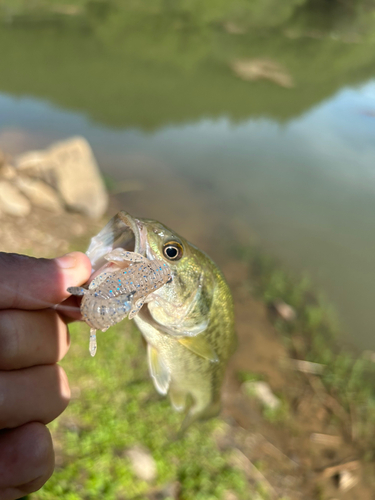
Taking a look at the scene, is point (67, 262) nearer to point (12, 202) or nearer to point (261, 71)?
point (12, 202)

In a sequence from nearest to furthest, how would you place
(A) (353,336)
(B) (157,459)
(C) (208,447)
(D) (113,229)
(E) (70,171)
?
(D) (113,229) → (B) (157,459) → (C) (208,447) → (A) (353,336) → (E) (70,171)

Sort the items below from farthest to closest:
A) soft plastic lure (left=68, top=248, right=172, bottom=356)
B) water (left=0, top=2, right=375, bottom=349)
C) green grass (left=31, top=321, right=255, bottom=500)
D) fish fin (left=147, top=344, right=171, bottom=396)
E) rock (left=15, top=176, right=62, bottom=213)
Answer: water (left=0, top=2, right=375, bottom=349), rock (left=15, top=176, right=62, bottom=213), green grass (left=31, top=321, right=255, bottom=500), fish fin (left=147, top=344, right=171, bottom=396), soft plastic lure (left=68, top=248, right=172, bottom=356)

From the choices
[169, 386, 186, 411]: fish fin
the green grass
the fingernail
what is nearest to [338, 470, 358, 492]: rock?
the green grass

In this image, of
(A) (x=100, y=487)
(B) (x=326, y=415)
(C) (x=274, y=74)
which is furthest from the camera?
(C) (x=274, y=74)

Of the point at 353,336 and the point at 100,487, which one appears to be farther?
the point at 353,336

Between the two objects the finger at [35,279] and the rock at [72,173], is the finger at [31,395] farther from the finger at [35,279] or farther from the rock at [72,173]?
the rock at [72,173]

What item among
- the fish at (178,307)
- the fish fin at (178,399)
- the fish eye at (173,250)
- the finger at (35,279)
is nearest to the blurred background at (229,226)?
the fish fin at (178,399)

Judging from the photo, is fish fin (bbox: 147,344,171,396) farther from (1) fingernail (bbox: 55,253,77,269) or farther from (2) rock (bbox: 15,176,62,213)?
(2) rock (bbox: 15,176,62,213)

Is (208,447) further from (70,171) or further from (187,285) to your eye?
(70,171)

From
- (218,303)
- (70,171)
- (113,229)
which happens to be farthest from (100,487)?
(70,171)
